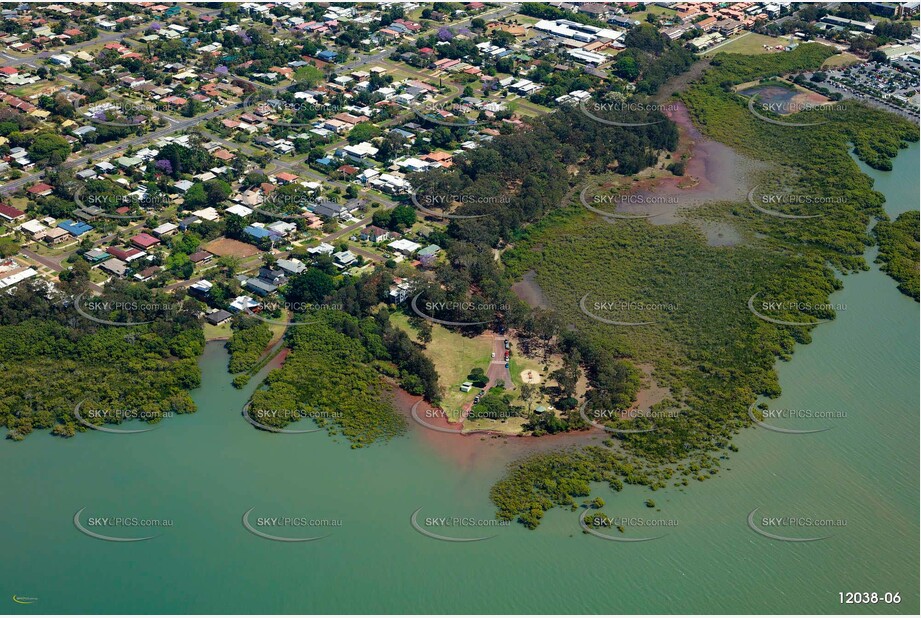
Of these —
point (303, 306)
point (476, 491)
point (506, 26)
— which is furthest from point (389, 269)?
point (506, 26)

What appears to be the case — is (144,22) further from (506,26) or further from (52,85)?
(506,26)

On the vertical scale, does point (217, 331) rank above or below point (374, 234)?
below

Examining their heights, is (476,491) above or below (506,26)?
below

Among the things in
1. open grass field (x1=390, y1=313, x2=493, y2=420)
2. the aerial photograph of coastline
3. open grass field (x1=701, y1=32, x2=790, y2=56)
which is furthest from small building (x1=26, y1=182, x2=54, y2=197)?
open grass field (x1=701, y1=32, x2=790, y2=56)

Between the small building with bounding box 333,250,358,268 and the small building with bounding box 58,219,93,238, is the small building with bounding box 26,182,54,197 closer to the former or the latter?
the small building with bounding box 58,219,93,238

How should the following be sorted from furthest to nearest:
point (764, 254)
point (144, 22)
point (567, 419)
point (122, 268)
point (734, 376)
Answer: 1. point (144, 22)
2. point (764, 254)
3. point (122, 268)
4. point (734, 376)
5. point (567, 419)

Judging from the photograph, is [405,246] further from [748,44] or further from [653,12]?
[653,12]

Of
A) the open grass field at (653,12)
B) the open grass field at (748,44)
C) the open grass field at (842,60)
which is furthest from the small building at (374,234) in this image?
the open grass field at (842,60)

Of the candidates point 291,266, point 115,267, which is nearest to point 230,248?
point 291,266

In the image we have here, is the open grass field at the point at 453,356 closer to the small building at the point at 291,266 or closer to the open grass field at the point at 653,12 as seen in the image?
the small building at the point at 291,266
